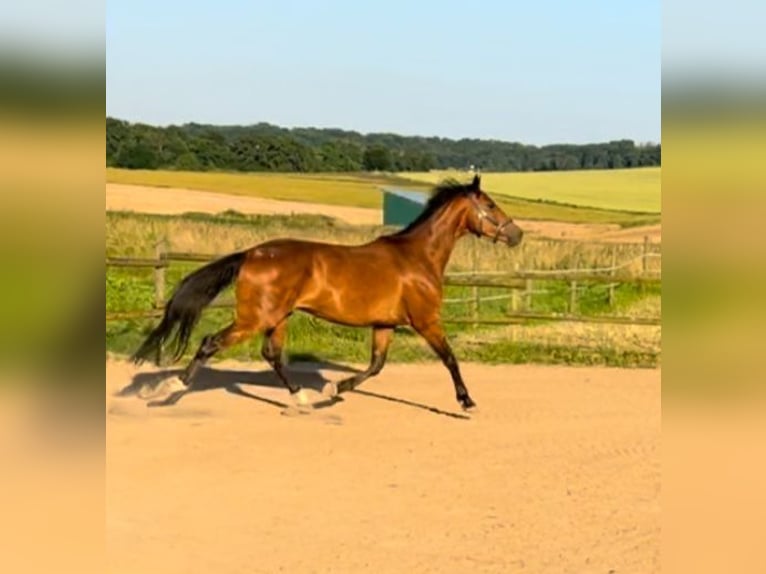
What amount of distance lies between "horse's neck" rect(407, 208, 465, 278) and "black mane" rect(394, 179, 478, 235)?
2.7 inches

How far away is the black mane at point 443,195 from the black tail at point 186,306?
1.36 meters

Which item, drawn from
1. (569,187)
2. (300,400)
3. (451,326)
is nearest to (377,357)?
(300,400)

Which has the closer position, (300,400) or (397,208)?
(300,400)

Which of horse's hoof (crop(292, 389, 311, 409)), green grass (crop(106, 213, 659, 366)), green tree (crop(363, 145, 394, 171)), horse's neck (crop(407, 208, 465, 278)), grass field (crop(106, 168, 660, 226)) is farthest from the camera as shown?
green tree (crop(363, 145, 394, 171))

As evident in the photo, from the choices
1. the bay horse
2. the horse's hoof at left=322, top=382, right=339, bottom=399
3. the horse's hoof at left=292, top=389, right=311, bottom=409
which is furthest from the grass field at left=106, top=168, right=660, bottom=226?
the horse's hoof at left=292, top=389, right=311, bottom=409

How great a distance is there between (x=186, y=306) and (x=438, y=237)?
1768mm

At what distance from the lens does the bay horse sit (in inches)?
264

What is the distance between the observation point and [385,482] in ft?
16.7

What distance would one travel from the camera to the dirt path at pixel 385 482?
384cm

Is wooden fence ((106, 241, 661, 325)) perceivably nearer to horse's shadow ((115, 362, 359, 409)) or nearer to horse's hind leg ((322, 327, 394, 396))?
horse's shadow ((115, 362, 359, 409))

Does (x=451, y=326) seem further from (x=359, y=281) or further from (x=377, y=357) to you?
(x=359, y=281)

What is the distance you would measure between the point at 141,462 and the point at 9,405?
466 cm

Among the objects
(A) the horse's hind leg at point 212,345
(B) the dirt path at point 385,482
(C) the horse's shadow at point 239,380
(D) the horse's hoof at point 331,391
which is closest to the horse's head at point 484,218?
(B) the dirt path at point 385,482

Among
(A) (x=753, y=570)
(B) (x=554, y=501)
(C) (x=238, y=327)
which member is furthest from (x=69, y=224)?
(C) (x=238, y=327)
